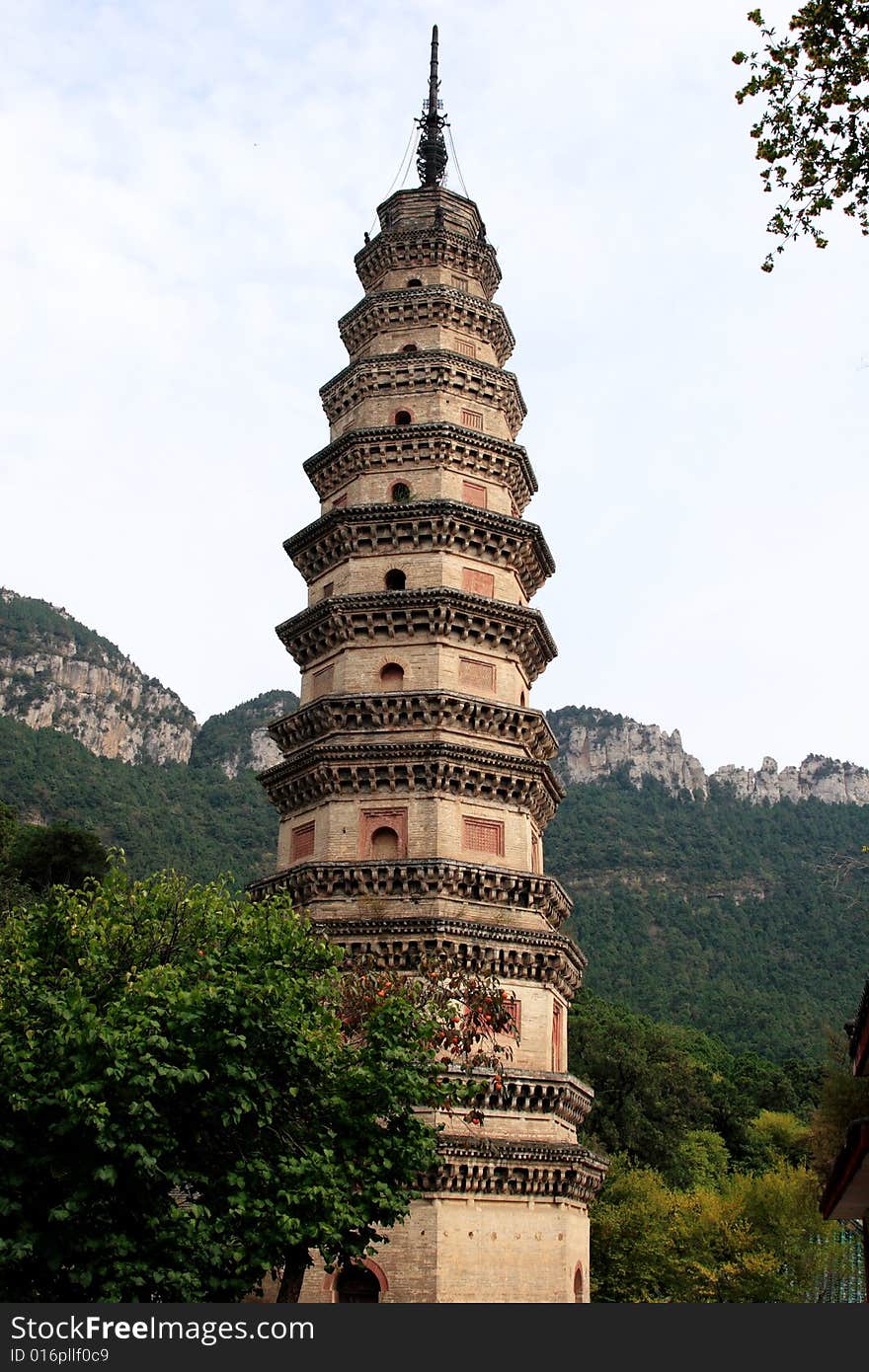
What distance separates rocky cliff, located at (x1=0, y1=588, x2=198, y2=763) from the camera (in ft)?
451

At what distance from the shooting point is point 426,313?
32062mm

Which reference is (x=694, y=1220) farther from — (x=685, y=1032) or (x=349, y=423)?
(x=685, y=1032)

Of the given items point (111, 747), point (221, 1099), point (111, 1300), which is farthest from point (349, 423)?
point (111, 747)

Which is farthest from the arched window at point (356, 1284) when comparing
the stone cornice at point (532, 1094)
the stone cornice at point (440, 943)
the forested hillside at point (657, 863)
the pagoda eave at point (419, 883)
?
the forested hillside at point (657, 863)

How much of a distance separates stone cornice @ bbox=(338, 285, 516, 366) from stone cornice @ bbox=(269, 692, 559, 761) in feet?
34.9

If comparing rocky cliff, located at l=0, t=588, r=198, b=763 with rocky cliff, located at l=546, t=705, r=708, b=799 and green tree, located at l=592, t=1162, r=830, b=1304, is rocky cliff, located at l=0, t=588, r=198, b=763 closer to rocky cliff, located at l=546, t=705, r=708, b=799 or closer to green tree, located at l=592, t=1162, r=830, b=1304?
rocky cliff, located at l=546, t=705, r=708, b=799

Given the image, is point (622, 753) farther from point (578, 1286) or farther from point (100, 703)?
point (578, 1286)

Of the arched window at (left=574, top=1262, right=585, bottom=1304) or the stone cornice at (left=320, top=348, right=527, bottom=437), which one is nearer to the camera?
the arched window at (left=574, top=1262, right=585, bottom=1304)

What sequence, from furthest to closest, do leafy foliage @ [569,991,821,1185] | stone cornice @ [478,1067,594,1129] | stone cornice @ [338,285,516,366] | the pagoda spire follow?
leafy foliage @ [569,991,821,1185] < the pagoda spire < stone cornice @ [338,285,516,366] < stone cornice @ [478,1067,594,1129]

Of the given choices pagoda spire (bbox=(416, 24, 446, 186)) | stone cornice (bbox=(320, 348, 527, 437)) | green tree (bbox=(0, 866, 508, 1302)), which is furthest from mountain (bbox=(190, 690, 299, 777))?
green tree (bbox=(0, 866, 508, 1302))

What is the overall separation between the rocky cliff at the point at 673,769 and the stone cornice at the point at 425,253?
5045 inches

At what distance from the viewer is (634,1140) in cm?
5488

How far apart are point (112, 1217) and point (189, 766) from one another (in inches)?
5327

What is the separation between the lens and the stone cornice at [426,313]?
32.0 meters
